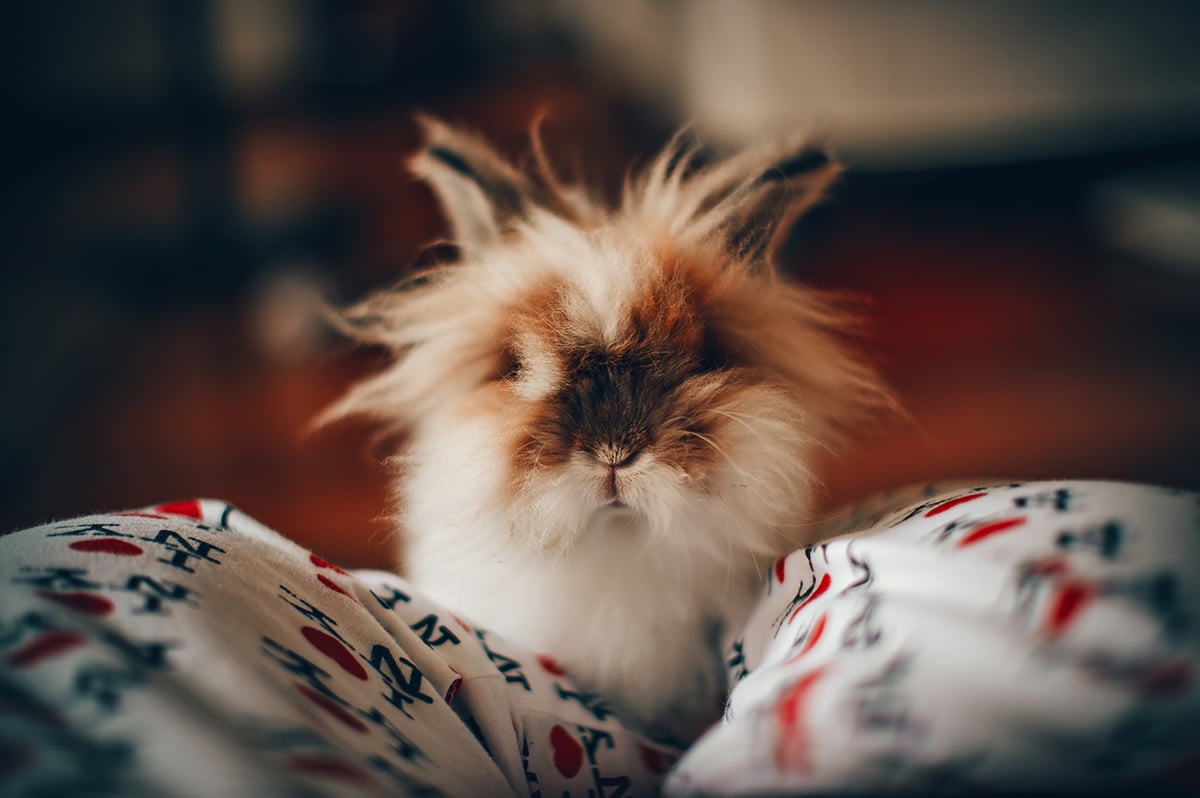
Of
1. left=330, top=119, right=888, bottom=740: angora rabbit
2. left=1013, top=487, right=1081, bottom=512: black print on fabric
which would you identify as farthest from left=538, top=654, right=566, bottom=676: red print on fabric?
left=1013, top=487, right=1081, bottom=512: black print on fabric

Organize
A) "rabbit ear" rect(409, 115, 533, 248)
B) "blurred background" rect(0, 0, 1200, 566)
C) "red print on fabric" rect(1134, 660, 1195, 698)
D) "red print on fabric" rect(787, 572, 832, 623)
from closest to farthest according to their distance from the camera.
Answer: "red print on fabric" rect(1134, 660, 1195, 698)
"red print on fabric" rect(787, 572, 832, 623)
"rabbit ear" rect(409, 115, 533, 248)
"blurred background" rect(0, 0, 1200, 566)

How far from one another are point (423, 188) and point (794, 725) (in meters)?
2.50

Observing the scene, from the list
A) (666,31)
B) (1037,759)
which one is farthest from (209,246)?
(1037,759)

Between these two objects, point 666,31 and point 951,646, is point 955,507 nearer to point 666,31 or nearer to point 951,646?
point 951,646

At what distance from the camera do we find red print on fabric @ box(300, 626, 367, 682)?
50 centimetres

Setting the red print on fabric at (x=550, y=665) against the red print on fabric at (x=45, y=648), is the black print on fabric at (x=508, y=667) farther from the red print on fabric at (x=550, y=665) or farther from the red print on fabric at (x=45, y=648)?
the red print on fabric at (x=45, y=648)

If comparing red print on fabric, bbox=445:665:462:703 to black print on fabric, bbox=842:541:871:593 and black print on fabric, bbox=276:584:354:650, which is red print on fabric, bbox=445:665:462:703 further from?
black print on fabric, bbox=842:541:871:593

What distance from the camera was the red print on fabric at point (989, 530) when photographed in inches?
17.8

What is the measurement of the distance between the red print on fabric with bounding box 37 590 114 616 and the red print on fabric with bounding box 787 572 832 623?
1.45 feet

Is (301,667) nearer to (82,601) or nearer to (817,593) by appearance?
(82,601)

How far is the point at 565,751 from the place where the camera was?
629 mm

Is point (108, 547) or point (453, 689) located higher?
point (108, 547)

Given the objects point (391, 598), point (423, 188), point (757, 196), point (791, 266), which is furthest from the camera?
point (423, 188)

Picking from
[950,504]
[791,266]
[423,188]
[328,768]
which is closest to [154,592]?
[328,768]
